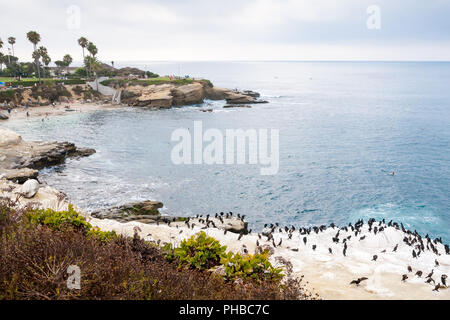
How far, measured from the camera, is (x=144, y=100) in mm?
92438

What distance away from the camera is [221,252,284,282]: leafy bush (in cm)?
1016

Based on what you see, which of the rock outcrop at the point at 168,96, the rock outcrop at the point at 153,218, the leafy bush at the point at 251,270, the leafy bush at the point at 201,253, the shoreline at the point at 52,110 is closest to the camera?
the leafy bush at the point at 251,270

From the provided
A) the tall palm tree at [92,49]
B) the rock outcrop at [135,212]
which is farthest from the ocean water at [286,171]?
the tall palm tree at [92,49]

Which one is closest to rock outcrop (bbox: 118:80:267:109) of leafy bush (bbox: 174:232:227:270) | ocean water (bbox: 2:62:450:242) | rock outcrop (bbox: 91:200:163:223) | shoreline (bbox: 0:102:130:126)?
shoreline (bbox: 0:102:130:126)

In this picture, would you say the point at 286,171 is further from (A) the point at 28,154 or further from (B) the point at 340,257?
(A) the point at 28,154

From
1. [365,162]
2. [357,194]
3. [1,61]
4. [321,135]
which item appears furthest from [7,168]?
[1,61]

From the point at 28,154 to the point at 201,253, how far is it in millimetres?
39614

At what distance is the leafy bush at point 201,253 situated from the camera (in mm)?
11516

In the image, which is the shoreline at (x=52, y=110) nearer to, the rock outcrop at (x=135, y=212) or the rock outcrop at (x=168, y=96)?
the rock outcrop at (x=168, y=96)

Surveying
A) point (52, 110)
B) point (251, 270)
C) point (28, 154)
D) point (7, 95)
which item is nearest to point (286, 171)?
point (28, 154)

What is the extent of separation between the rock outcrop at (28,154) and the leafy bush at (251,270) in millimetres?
30599

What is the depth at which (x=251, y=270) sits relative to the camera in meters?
10.2

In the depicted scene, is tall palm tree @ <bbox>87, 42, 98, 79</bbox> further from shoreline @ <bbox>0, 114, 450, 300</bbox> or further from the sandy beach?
shoreline @ <bbox>0, 114, 450, 300</bbox>
